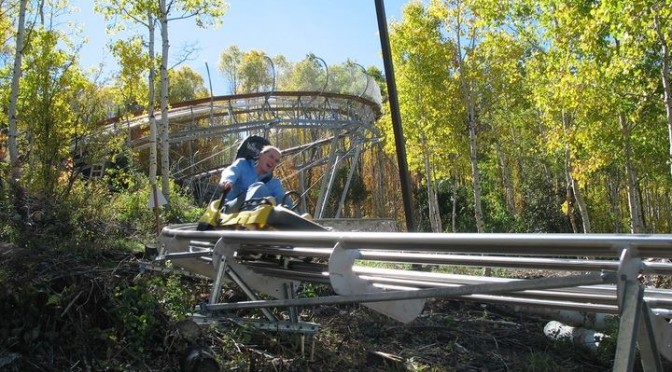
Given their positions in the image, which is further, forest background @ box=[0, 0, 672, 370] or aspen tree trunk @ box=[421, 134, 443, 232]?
aspen tree trunk @ box=[421, 134, 443, 232]

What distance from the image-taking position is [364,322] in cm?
637

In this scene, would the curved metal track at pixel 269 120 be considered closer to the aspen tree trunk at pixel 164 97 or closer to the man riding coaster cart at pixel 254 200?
the aspen tree trunk at pixel 164 97

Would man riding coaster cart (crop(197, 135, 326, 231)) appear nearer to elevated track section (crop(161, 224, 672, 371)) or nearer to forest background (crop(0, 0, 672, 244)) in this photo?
elevated track section (crop(161, 224, 672, 371))

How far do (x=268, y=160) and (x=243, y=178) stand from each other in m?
0.26

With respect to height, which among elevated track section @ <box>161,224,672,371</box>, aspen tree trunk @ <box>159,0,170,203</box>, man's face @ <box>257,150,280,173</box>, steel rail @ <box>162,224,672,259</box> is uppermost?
aspen tree trunk @ <box>159,0,170,203</box>

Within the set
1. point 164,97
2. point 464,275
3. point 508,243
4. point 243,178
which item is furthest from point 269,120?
point 508,243

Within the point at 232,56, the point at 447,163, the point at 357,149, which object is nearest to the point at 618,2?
the point at 357,149

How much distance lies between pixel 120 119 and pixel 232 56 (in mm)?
42318

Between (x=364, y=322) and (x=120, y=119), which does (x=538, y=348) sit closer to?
(x=364, y=322)

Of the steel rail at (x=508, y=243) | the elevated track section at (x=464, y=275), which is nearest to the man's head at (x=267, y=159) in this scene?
the elevated track section at (x=464, y=275)

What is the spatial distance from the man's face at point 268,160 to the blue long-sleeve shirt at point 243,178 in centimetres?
7

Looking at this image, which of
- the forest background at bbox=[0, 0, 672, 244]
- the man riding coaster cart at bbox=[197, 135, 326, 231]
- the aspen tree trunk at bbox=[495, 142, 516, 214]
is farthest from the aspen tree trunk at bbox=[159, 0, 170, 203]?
the aspen tree trunk at bbox=[495, 142, 516, 214]

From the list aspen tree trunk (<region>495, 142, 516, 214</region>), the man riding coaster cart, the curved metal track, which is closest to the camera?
the man riding coaster cart

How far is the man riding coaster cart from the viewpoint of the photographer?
3979 millimetres
